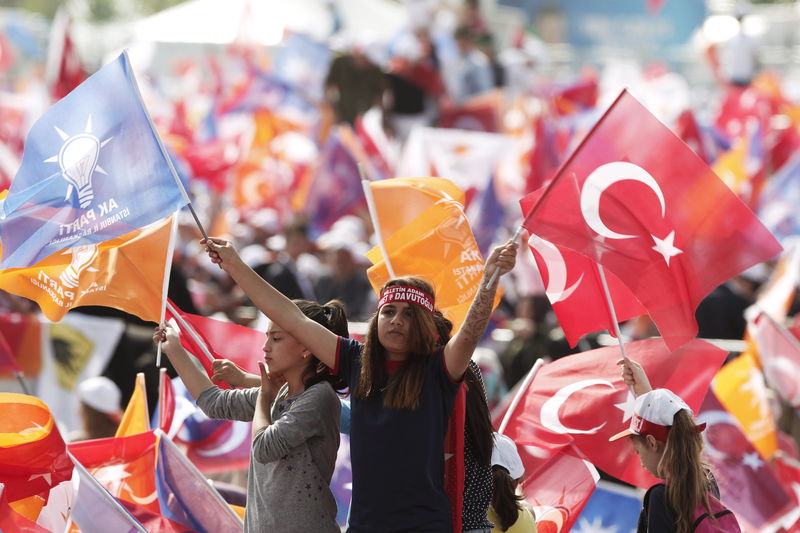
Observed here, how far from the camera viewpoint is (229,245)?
4.27m

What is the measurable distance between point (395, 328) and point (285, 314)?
38 centimetres

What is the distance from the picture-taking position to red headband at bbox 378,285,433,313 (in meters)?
4.09

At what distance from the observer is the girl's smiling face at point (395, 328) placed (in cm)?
405

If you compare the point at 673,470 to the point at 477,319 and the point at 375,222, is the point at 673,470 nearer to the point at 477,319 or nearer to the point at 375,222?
the point at 477,319

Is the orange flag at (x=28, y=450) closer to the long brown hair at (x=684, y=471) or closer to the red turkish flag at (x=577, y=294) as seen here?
the red turkish flag at (x=577, y=294)

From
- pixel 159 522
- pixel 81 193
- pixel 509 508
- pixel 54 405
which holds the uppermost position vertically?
pixel 81 193

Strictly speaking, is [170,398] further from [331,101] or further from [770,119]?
[770,119]

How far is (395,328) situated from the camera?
13.3 feet

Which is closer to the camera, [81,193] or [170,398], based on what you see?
[81,193]

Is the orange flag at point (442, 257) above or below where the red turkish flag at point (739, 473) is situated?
above

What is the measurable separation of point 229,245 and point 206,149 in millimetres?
11897

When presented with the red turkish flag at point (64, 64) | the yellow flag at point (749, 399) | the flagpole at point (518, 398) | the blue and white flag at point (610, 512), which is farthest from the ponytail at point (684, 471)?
the red turkish flag at point (64, 64)

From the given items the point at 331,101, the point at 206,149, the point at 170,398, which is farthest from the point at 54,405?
the point at 331,101

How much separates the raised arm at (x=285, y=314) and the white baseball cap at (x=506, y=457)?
787mm
